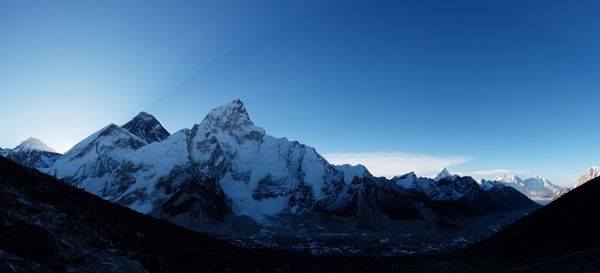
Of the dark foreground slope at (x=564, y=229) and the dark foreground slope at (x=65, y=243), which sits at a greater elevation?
the dark foreground slope at (x=564, y=229)

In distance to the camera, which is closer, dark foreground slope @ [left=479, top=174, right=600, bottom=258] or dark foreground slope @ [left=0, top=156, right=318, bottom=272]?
dark foreground slope @ [left=0, top=156, right=318, bottom=272]

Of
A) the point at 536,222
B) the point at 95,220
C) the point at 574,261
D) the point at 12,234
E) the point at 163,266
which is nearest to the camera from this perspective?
the point at 12,234

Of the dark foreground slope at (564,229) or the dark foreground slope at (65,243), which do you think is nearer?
the dark foreground slope at (65,243)

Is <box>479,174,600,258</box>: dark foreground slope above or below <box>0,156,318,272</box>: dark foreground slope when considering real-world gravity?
above

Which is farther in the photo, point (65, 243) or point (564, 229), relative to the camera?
point (564, 229)

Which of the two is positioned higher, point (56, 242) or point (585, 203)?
point (585, 203)

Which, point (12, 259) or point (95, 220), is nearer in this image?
point (12, 259)

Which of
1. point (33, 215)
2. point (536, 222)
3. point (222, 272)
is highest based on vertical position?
point (536, 222)

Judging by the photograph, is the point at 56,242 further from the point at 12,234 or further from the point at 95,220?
the point at 95,220

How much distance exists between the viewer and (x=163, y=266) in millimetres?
32531

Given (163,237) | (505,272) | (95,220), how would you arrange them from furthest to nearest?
(505,272) < (163,237) < (95,220)

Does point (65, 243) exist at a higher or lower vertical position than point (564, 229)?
lower

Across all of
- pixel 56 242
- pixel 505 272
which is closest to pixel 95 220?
pixel 56 242

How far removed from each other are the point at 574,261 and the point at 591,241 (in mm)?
24858
